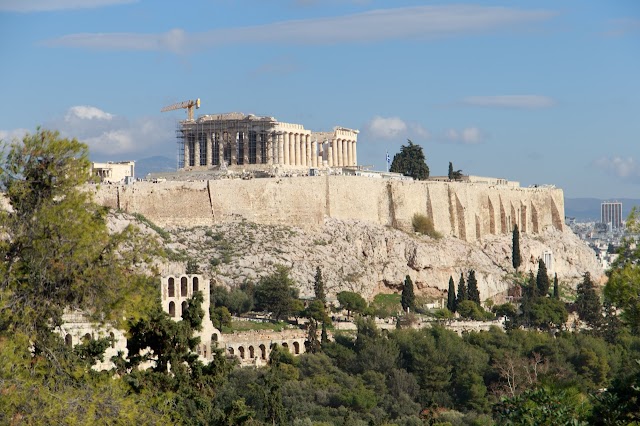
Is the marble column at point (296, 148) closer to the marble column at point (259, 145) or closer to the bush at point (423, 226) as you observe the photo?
the marble column at point (259, 145)

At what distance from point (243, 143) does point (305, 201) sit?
8.70 meters

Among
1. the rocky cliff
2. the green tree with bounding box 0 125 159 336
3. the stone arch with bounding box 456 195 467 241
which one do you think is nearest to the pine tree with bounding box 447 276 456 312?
the rocky cliff

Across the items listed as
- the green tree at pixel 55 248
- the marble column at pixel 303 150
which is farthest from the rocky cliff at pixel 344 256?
the green tree at pixel 55 248

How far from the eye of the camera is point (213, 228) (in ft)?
237

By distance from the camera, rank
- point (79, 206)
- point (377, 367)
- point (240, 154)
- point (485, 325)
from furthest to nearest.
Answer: point (240, 154)
point (485, 325)
point (377, 367)
point (79, 206)

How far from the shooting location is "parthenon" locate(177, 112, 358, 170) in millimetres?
81000

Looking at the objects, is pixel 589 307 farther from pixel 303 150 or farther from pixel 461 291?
pixel 303 150

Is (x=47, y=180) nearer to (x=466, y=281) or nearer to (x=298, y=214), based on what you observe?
(x=298, y=214)

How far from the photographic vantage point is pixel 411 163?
293 feet

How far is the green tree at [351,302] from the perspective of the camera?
67625 mm

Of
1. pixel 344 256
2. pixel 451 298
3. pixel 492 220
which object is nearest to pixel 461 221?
pixel 492 220

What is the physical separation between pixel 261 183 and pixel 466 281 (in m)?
13.0

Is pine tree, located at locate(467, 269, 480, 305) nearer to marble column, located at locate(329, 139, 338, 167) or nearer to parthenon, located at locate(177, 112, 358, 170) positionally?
parthenon, located at locate(177, 112, 358, 170)

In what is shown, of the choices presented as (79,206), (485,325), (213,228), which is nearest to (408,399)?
(485,325)
